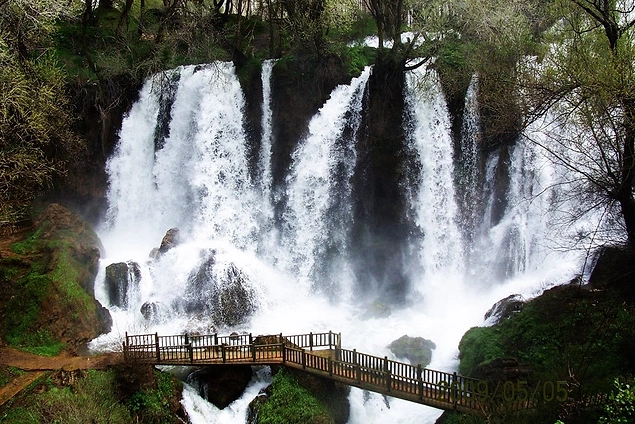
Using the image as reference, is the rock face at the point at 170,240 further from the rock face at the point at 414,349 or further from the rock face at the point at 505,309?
the rock face at the point at 505,309

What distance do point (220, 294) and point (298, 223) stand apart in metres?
4.78

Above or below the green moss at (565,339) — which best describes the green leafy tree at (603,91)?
above

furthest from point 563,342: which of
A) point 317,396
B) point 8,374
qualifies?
point 8,374

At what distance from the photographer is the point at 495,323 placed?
638 inches

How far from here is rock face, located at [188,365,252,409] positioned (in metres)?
14.6

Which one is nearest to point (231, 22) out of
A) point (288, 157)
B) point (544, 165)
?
point (288, 157)

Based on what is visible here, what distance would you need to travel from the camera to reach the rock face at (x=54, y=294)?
54.9ft

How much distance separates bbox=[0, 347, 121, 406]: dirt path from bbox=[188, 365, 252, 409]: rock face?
7.56 feet

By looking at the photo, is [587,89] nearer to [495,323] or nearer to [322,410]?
[495,323]

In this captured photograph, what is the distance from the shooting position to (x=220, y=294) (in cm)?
1864

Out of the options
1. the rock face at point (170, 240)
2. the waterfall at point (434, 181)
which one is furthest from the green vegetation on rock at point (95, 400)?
the waterfall at point (434, 181)

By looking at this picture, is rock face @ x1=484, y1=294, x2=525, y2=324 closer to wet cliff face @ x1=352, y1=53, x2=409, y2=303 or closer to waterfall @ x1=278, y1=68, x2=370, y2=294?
wet cliff face @ x1=352, y1=53, x2=409, y2=303

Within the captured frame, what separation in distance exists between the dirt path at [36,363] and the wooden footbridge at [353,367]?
852mm

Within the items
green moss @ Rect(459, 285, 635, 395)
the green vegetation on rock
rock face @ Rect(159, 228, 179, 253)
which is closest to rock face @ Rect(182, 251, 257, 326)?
rock face @ Rect(159, 228, 179, 253)
